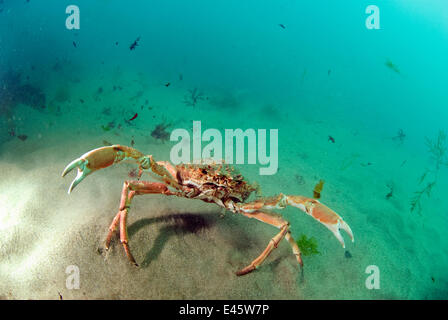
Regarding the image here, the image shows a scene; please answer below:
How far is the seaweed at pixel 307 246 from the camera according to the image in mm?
4642

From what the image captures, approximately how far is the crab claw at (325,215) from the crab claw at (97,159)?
8.53 ft

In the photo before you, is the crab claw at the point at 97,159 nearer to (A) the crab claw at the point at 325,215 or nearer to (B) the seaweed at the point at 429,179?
(A) the crab claw at the point at 325,215

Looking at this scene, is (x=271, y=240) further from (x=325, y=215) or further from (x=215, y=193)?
(x=215, y=193)

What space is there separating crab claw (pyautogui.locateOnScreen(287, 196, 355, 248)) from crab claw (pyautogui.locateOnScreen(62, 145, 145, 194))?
8.53ft

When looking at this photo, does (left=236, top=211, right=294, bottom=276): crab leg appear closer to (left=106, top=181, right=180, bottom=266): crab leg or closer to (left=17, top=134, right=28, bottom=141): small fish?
(left=106, top=181, right=180, bottom=266): crab leg

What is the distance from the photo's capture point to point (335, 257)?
Result: 15.6 feet

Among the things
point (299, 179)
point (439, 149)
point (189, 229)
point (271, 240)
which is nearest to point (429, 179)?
point (439, 149)

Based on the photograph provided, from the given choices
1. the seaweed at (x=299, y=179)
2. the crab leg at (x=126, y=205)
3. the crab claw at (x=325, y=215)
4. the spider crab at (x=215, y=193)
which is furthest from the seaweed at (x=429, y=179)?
the crab leg at (x=126, y=205)

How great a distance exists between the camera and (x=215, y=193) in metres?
3.79

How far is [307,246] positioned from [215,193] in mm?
2478

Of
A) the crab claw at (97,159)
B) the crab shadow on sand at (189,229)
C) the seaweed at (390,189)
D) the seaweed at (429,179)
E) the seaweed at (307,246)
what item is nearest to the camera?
the crab claw at (97,159)

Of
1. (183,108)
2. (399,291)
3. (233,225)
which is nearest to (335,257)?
(399,291)

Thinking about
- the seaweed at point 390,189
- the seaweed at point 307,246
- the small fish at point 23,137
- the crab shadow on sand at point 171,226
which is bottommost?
the seaweed at point 307,246
